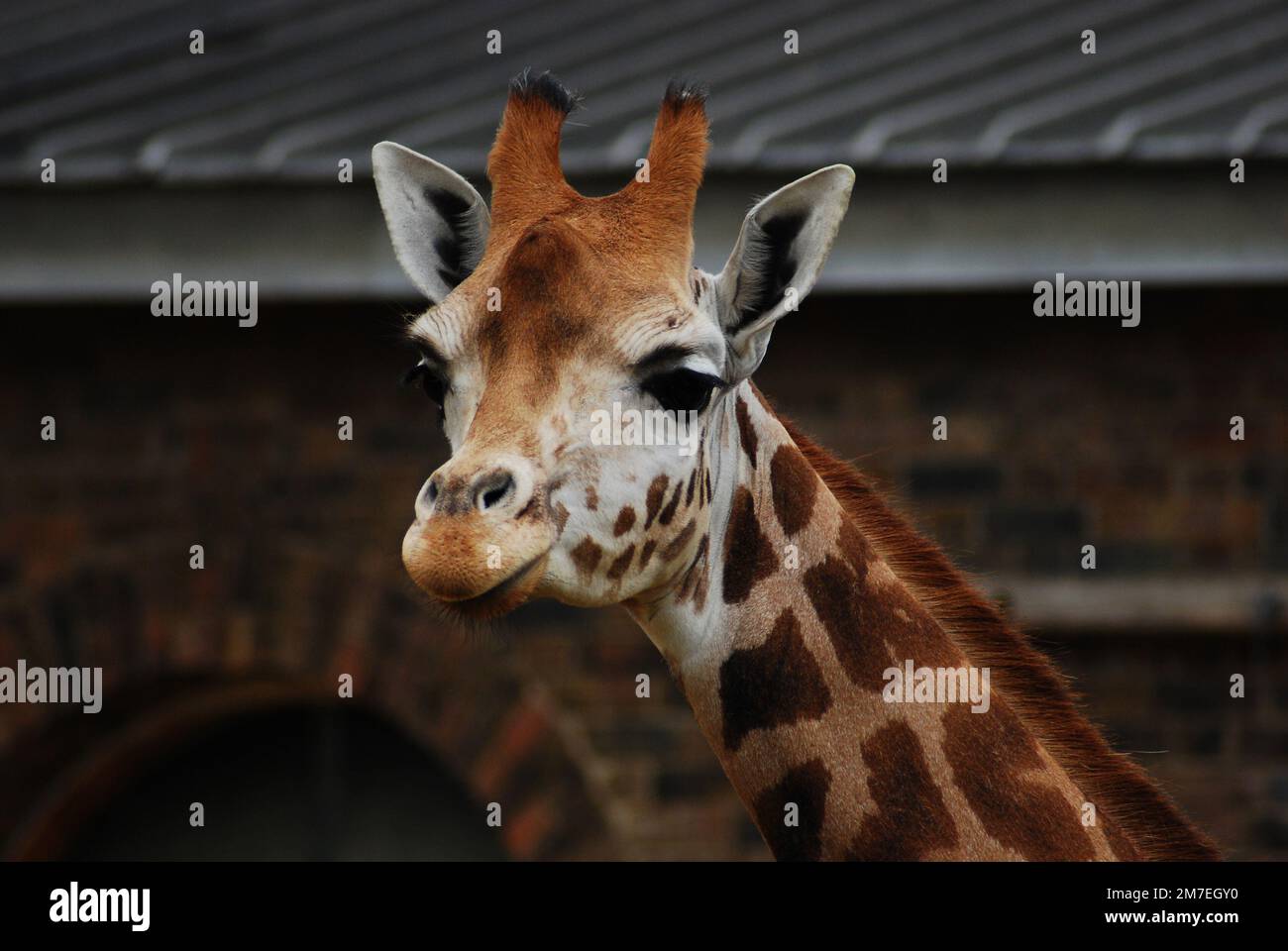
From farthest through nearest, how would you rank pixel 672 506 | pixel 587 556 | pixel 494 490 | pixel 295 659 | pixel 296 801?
pixel 296 801, pixel 295 659, pixel 672 506, pixel 587 556, pixel 494 490

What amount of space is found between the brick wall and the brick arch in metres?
0.01

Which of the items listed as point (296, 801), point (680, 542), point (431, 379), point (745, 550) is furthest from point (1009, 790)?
point (296, 801)

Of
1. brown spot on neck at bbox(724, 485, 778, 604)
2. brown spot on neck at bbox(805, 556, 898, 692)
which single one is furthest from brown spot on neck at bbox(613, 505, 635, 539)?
brown spot on neck at bbox(805, 556, 898, 692)

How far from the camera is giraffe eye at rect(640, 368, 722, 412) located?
2.64 metres

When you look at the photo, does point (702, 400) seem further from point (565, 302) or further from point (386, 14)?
point (386, 14)

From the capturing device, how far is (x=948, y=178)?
538 cm

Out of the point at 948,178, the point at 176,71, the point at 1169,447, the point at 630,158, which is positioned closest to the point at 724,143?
the point at 630,158

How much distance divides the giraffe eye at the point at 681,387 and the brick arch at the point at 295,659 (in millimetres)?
3329

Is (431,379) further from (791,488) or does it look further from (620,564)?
(791,488)

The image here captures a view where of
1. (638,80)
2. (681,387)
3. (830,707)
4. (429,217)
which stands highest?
(638,80)

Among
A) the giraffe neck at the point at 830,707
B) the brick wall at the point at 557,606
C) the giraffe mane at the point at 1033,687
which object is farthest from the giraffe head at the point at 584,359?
the brick wall at the point at 557,606

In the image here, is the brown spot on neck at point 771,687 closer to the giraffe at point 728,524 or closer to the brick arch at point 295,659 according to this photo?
the giraffe at point 728,524

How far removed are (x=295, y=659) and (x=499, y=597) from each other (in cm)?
385

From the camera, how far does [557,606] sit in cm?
598
